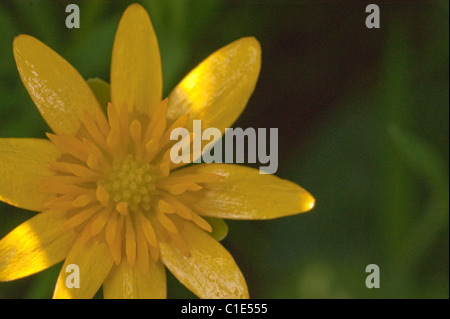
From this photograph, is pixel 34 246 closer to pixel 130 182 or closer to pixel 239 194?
pixel 130 182

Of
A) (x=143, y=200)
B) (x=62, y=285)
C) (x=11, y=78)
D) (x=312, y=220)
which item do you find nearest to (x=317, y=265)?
(x=312, y=220)

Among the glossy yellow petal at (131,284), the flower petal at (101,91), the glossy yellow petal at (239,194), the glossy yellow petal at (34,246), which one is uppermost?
the flower petal at (101,91)

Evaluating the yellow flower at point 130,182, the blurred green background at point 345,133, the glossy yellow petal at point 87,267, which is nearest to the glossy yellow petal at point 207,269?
the yellow flower at point 130,182

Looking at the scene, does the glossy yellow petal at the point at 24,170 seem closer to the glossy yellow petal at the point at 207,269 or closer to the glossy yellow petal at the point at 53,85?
the glossy yellow petal at the point at 53,85

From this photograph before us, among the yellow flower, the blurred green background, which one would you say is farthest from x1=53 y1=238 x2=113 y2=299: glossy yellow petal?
the blurred green background

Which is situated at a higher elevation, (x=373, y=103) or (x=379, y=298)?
(x=373, y=103)

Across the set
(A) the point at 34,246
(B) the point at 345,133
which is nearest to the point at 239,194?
(A) the point at 34,246
